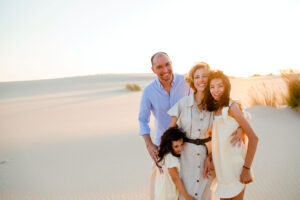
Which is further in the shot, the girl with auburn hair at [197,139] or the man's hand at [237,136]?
the girl with auburn hair at [197,139]

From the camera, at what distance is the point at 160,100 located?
8.55 ft

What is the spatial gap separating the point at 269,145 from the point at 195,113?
10.4 ft

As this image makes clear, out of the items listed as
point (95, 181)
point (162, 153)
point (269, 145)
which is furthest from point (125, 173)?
point (269, 145)

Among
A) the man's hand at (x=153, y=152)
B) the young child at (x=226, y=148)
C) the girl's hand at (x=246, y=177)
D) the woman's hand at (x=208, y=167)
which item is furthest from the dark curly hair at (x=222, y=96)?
the man's hand at (x=153, y=152)

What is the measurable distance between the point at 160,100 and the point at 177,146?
0.75 m

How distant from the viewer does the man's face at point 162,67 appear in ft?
8.28

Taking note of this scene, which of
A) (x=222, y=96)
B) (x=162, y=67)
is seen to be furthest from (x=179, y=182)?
(x=162, y=67)

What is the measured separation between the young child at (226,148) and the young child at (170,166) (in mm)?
334

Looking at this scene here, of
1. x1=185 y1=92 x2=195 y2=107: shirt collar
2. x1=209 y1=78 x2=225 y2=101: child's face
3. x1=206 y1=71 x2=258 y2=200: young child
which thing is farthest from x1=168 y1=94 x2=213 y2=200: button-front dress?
x1=209 y1=78 x2=225 y2=101: child's face

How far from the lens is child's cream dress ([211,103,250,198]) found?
1873mm

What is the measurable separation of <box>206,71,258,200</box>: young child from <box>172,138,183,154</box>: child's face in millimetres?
314

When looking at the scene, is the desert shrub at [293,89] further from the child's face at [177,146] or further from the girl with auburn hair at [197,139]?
the child's face at [177,146]

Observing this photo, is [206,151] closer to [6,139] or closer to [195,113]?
[195,113]

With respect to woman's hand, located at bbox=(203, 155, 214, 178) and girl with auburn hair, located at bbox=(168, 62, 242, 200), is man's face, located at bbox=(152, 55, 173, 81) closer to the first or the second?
→ girl with auburn hair, located at bbox=(168, 62, 242, 200)
